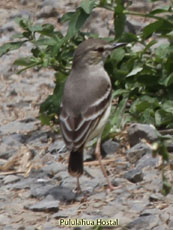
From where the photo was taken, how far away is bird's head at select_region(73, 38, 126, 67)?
8570mm

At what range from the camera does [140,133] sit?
27.8 ft

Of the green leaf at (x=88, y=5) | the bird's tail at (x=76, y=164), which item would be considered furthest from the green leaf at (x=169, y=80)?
the bird's tail at (x=76, y=164)

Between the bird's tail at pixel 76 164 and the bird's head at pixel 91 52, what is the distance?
131 cm

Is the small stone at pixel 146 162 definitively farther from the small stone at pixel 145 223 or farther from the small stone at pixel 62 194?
the small stone at pixel 145 223

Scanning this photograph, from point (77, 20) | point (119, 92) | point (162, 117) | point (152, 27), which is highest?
point (77, 20)

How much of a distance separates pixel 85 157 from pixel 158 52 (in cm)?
156

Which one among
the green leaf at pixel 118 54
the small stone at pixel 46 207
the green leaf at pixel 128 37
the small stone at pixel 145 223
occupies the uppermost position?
the green leaf at pixel 128 37

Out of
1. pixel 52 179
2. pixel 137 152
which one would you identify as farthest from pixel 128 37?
pixel 52 179

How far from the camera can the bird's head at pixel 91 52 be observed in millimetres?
8570

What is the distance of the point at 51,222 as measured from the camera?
6.98m

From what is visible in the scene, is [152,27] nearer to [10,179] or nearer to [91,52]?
[91,52]

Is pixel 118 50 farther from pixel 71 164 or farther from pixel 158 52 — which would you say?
pixel 71 164

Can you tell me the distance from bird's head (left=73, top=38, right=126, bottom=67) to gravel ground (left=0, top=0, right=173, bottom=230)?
0.97 meters

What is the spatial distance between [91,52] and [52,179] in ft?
4.89
